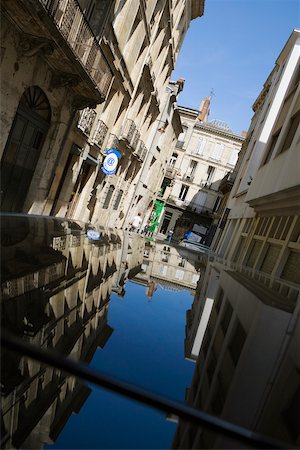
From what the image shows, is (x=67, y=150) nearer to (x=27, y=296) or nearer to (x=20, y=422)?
(x=27, y=296)

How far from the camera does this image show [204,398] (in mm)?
1540

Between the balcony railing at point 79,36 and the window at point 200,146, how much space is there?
1464 inches

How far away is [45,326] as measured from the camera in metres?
1.73

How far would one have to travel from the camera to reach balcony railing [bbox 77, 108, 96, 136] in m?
14.6

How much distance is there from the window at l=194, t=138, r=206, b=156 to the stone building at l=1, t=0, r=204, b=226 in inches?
1023

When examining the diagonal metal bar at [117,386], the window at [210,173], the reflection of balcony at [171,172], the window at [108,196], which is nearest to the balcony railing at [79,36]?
the diagonal metal bar at [117,386]

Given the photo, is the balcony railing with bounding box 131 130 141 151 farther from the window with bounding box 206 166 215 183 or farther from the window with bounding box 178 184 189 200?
the window with bounding box 206 166 215 183

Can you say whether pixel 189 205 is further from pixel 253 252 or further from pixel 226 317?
pixel 226 317

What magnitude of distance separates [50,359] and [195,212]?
48937mm

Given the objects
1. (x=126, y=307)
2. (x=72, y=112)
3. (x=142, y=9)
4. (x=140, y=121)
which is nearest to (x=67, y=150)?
(x=72, y=112)

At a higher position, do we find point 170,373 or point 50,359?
point 50,359

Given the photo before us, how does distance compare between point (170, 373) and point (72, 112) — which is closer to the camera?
point (170, 373)

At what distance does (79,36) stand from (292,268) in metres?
8.77

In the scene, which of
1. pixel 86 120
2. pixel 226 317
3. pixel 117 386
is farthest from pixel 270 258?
pixel 117 386
